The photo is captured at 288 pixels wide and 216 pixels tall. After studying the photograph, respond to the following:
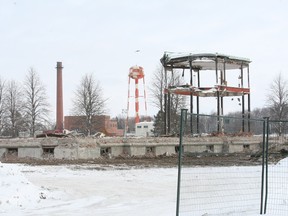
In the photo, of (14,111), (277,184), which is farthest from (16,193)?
(14,111)

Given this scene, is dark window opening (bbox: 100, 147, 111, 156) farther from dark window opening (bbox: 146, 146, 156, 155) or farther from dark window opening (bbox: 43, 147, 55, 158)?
dark window opening (bbox: 43, 147, 55, 158)

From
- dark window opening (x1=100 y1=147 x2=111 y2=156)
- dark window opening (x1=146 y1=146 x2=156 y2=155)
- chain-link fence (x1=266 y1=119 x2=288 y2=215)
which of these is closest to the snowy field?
chain-link fence (x1=266 y1=119 x2=288 y2=215)

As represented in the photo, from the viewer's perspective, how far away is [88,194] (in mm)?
13211

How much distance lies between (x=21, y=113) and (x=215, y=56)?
31.5 m

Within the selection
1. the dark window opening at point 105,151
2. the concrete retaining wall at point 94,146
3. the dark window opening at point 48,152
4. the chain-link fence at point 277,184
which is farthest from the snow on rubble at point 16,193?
the dark window opening at point 105,151

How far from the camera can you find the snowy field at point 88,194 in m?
10.5

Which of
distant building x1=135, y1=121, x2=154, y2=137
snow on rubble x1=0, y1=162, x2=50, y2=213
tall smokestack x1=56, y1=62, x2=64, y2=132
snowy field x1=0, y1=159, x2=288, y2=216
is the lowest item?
snowy field x1=0, y1=159, x2=288, y2=216

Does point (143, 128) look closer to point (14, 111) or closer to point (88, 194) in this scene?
point (14, 111)

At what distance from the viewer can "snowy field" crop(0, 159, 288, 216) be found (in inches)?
413

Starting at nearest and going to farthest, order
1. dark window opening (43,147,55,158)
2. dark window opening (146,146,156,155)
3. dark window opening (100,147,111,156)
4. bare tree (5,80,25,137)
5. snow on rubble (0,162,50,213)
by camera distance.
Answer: snow on rubble (0,162,50,213) → dark window opening (43,147,55,158) → dark window opening (100,147,111,156) → dark window opening (146,146,156,155) → bare tree (5,80,25,137)

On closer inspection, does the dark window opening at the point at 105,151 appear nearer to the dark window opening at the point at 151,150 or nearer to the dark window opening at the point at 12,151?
the dark window opening at the point at 151,150

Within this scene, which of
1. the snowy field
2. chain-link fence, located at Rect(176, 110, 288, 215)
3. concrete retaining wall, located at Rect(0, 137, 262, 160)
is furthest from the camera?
concrete retaining wall, located at Rect(0, 137, 262, 160)

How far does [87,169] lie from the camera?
20844 mm

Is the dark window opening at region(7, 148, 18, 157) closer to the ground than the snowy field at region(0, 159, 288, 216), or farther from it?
farther from it
